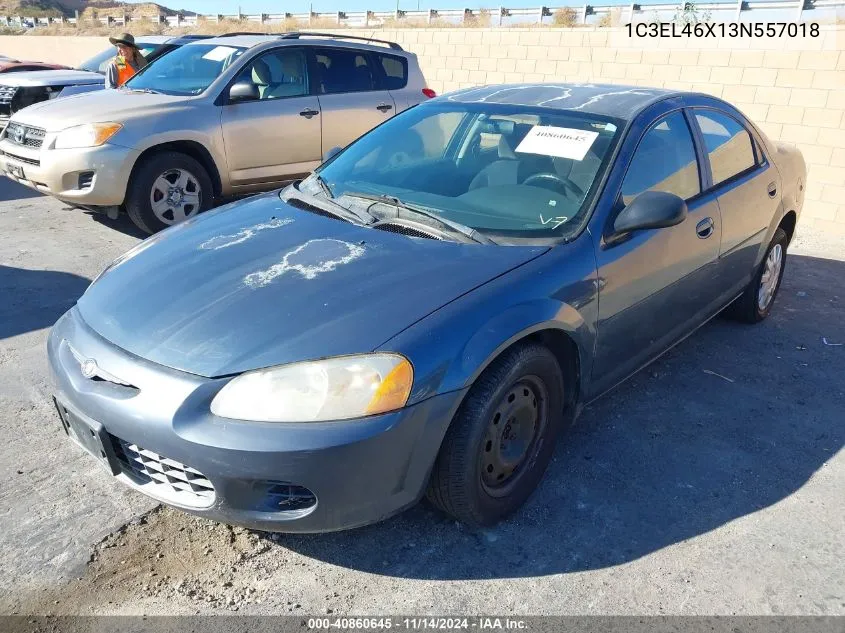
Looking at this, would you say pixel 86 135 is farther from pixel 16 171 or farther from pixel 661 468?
pixel 661 468

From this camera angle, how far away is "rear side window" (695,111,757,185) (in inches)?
148

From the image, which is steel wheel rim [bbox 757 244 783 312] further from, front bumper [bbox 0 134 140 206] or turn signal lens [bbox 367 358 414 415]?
front bumper [bbox 0 134 140 206]

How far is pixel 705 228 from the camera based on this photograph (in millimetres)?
3498

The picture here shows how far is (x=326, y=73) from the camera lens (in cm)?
684

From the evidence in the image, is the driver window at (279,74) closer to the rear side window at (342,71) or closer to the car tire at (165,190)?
the rear side window at (342,71)

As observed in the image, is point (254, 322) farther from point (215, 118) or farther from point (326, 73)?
point (326, 73)

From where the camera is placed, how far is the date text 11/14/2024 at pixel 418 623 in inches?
85.4

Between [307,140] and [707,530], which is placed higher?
[307,140]

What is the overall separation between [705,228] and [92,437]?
2.98m

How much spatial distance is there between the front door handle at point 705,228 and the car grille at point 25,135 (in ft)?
17.0

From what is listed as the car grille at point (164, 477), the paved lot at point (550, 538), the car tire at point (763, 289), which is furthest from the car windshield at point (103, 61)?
the car grille at point (164, 477)

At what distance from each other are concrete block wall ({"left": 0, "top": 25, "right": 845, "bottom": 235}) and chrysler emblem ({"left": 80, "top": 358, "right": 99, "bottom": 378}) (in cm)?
769

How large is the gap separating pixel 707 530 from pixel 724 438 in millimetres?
796

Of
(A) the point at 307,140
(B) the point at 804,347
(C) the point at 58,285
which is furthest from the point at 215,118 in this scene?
(B) the point at 804,347
